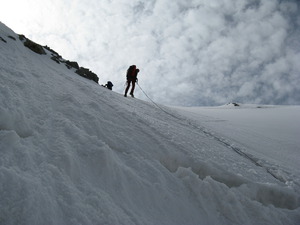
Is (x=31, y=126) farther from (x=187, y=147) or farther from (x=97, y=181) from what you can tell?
(x=187, y=147)

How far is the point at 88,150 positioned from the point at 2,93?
1.64 meters

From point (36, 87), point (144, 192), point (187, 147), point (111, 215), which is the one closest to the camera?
point (111, 215)

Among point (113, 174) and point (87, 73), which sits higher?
point (87, 73)

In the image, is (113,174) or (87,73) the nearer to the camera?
(113,174)

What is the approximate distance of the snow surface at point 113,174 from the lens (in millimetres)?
2076

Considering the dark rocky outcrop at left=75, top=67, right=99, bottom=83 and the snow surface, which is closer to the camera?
the snow surface

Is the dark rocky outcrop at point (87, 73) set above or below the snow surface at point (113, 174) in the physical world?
above

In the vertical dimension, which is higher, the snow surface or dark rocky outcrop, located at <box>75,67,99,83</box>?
dark rocky outcrop, located at <box>75,67,99,83</box>

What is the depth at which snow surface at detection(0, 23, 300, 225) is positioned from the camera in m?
2.08

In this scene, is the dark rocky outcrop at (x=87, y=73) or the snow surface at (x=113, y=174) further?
the dark rocky outcrop at (x=87, y=73)

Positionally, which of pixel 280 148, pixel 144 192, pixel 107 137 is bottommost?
pixel 144 192

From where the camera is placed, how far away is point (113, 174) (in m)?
2.76

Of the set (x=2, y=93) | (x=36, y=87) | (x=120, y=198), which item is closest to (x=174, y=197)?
(x=120, y=198)

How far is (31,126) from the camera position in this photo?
3088 mm
